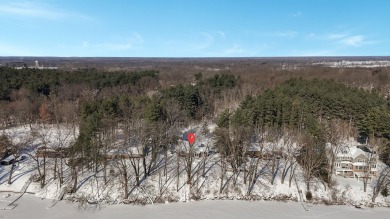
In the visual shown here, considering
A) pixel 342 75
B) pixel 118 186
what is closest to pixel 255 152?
pixel 118 186

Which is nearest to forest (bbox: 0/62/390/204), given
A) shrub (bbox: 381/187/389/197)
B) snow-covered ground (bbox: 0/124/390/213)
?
snow-covered ground (bbox: 0/124/390/213)

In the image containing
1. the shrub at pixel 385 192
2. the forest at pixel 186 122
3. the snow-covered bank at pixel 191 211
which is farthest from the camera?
the forest at pixel 186 122

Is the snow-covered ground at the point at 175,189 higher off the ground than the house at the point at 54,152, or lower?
lower

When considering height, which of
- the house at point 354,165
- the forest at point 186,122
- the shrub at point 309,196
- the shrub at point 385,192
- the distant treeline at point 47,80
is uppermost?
the distant treeline at point 47,80

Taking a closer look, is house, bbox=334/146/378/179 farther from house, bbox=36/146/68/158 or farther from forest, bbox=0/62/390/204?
house, bbox=36/146/68/158

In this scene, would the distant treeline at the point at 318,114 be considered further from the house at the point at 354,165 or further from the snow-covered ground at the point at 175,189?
the snow-covered ground at the point at 175,189

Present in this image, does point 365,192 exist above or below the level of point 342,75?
below

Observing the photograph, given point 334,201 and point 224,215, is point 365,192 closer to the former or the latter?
point 334,201

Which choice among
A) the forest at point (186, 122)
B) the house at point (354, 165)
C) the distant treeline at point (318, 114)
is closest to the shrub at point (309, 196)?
the forest at point (186, 122)
